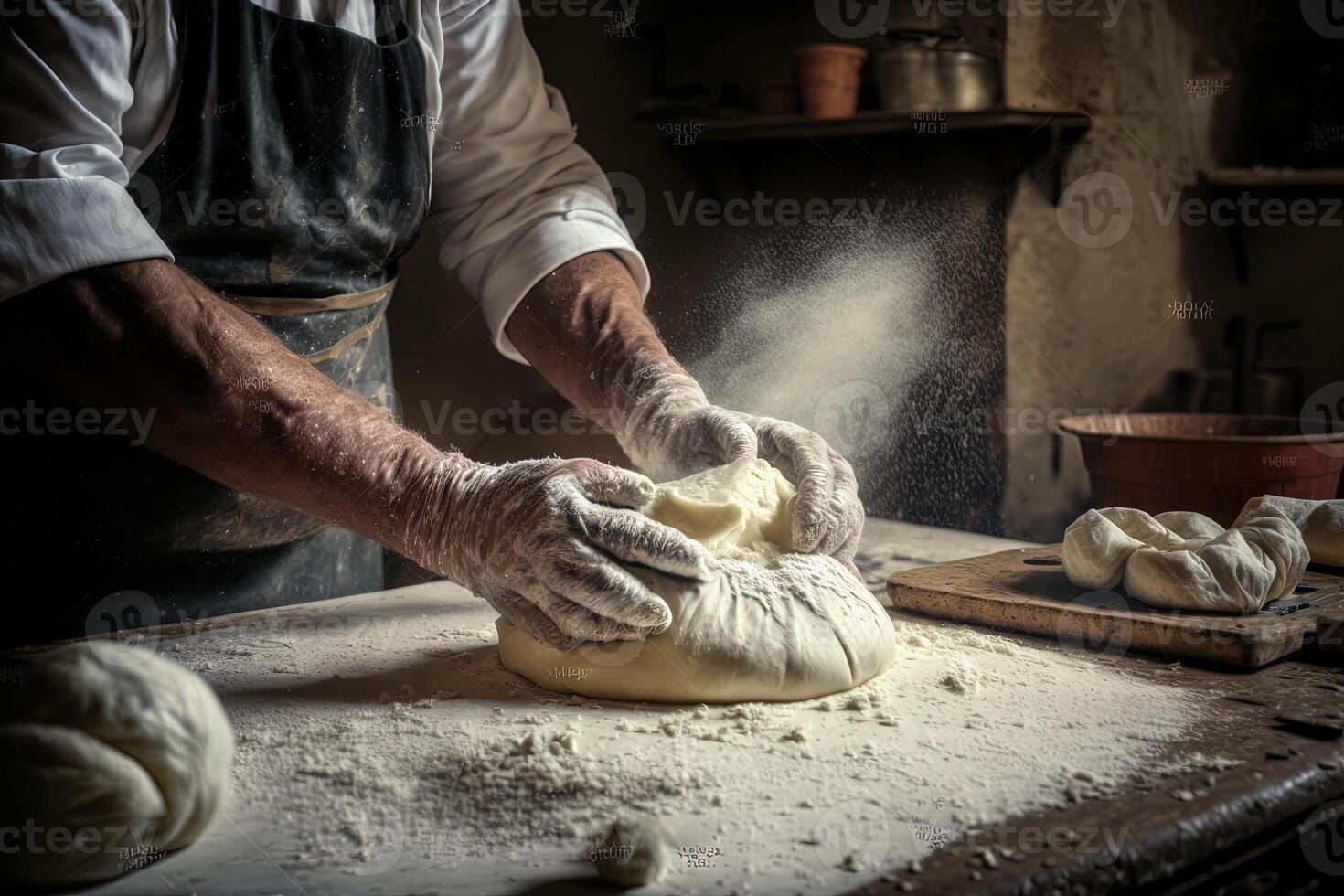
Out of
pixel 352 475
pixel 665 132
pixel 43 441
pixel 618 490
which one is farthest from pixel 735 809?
pixel 665 132

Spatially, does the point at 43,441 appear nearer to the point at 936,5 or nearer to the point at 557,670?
the point at 557,670

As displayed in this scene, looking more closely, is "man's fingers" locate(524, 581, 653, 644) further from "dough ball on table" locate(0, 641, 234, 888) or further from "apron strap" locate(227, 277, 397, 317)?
"apron strap" locate(227, 277, 397, 317)

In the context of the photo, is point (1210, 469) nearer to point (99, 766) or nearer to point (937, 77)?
point (937, 77)

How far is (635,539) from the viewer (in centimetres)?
148

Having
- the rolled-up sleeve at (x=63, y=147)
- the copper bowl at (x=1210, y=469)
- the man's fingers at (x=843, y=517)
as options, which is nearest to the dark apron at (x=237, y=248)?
the rolled-up sleeve at (x=63, y=147)

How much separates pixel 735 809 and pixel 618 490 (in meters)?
0.51

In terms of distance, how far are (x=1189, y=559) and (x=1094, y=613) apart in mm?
180

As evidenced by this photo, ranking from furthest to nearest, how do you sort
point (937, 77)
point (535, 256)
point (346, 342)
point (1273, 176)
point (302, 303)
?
point (1273, 176), point (937, 77), point (535, 256), point (346, 342), point (302, 303)

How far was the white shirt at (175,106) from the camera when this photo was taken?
5.18 feet

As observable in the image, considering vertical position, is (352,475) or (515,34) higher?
(515,34)

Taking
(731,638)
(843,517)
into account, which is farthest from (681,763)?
(843,517)

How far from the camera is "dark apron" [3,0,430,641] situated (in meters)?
1.89

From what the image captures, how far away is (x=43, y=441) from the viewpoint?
1903 millimetres

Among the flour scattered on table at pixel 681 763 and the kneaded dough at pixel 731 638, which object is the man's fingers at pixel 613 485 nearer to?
the kneaded dough at pixel 731 638
